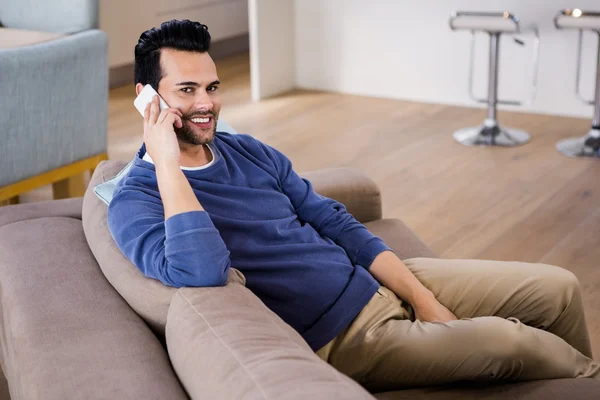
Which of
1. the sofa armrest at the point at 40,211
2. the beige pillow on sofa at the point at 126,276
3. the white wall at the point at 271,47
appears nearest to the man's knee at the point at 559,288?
the beige pillow on sofa at the point at 126,276

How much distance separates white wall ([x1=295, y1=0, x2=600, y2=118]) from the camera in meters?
4.86

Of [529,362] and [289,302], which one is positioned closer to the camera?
[529,362]

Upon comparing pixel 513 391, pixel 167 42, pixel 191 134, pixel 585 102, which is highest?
pixel 167 42

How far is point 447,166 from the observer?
417 cm

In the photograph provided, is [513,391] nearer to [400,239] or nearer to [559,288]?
[559,288]

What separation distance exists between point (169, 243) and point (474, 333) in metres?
0.58

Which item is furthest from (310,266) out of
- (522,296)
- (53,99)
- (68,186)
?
(68,186)

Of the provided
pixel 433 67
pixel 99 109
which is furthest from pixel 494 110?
pixel 99 109

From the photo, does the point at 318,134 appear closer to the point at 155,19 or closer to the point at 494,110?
the point at 494,110

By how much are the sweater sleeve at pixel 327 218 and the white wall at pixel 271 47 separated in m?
3.52

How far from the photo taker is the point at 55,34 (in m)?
3.55

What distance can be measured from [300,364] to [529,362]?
58cm

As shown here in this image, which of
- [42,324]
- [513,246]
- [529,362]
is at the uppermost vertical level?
[42,324]

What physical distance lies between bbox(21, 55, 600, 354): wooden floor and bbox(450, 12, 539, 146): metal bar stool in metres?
0.10
